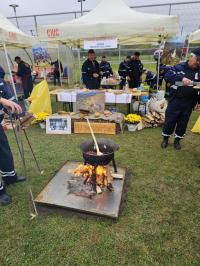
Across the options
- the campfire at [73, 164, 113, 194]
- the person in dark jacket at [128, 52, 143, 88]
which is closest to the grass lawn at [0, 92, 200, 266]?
the campfire at [73, 164, 113, 194]

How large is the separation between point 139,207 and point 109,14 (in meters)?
5.94

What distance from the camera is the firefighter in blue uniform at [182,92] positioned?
4.05 m

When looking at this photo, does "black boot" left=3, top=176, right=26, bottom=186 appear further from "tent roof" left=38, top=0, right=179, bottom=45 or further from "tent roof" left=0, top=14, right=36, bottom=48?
"tent roof" left=38, top=0, right=179, bottom=45

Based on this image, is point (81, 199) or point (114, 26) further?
point (114, 26)

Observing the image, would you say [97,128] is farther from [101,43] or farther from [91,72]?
[91,72]

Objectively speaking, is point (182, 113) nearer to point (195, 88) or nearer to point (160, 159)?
point (195, 88)

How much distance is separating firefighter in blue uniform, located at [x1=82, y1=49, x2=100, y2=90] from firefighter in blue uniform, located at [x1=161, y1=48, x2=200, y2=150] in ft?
12.7

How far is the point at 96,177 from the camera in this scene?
10.6ft

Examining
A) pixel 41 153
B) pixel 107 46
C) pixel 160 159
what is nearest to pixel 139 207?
pixel 160 159

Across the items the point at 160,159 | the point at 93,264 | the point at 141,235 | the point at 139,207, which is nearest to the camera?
the point at 93,264

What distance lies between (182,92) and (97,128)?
Answer: 2446mm

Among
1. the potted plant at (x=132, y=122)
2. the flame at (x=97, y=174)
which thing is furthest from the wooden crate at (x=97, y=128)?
the flame at (x=97, y=174)

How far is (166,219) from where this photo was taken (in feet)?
9.32

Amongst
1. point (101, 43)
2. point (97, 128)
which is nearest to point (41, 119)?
point (97, 128)
